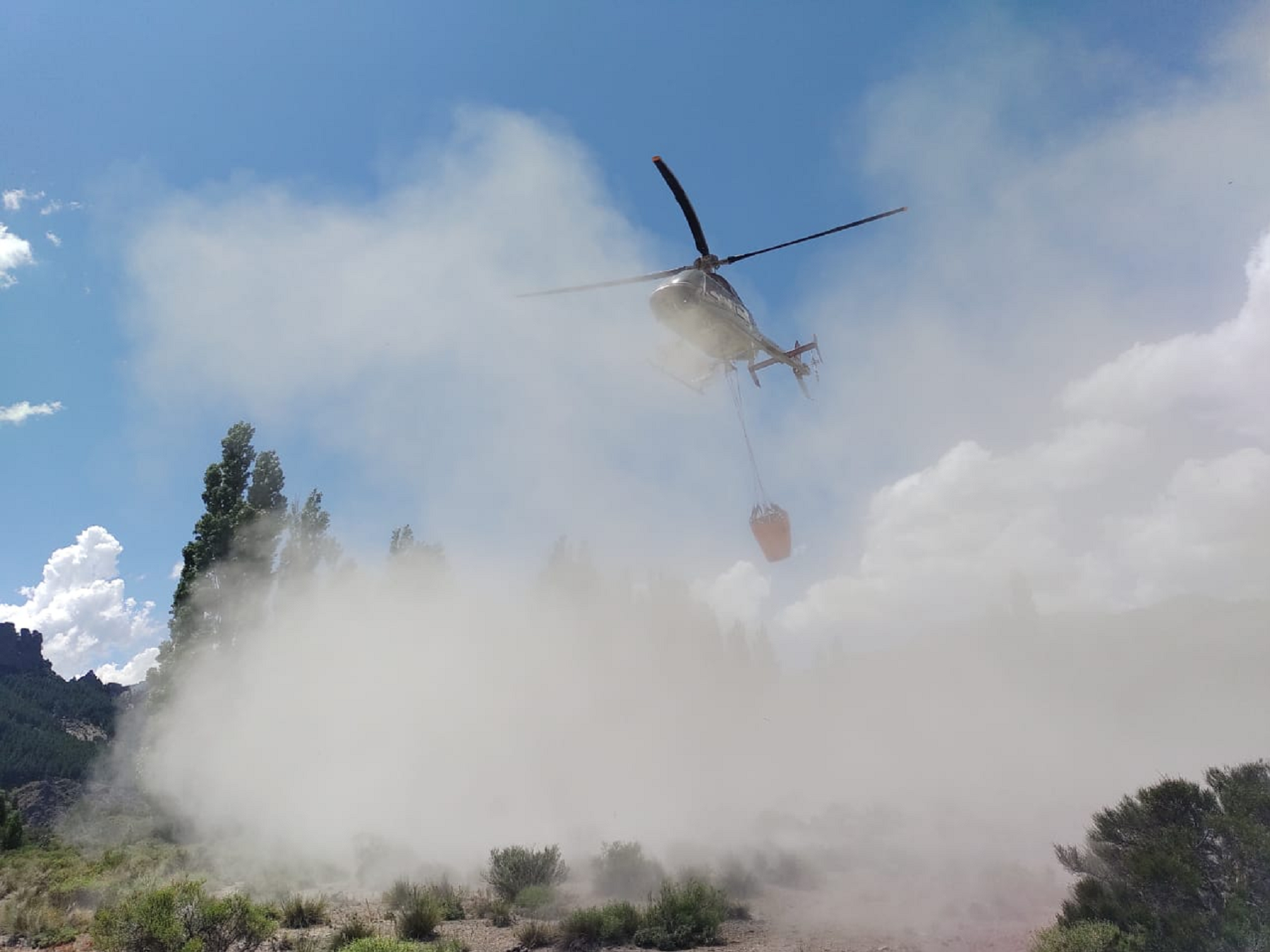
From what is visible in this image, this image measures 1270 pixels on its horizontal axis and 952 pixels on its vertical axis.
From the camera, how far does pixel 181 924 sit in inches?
343

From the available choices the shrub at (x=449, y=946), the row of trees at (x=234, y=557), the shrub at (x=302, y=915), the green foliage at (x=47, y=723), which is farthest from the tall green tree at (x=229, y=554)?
the green foliage at (x=47, y=723)

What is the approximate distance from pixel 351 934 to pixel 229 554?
2311 centimetres

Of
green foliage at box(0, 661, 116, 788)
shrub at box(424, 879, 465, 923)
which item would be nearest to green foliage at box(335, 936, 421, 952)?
shrub at box(424, 879, 465, 923)

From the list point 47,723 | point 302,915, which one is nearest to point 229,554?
point 302,915

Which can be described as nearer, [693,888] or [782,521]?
[693,888]

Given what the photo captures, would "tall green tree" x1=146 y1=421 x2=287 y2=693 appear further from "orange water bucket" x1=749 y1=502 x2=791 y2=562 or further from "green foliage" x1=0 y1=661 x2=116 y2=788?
"green foliage" x1=0 y1=661 x2=116 y2=788

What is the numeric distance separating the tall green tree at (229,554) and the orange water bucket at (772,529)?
23.6m

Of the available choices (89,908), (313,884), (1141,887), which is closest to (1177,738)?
(1141,887)

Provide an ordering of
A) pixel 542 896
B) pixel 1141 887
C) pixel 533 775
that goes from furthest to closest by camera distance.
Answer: pixel 533 775, pixel 542 896, pixel 1141 887

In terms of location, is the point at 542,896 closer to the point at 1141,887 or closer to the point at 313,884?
Answer: the point at 313,884

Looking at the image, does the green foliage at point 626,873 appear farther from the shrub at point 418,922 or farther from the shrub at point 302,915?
the shrub at point 302,915

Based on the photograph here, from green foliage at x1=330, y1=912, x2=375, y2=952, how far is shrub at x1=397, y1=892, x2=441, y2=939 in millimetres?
473

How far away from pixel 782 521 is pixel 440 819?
15.4 metres

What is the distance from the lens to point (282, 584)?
99.0 feet
